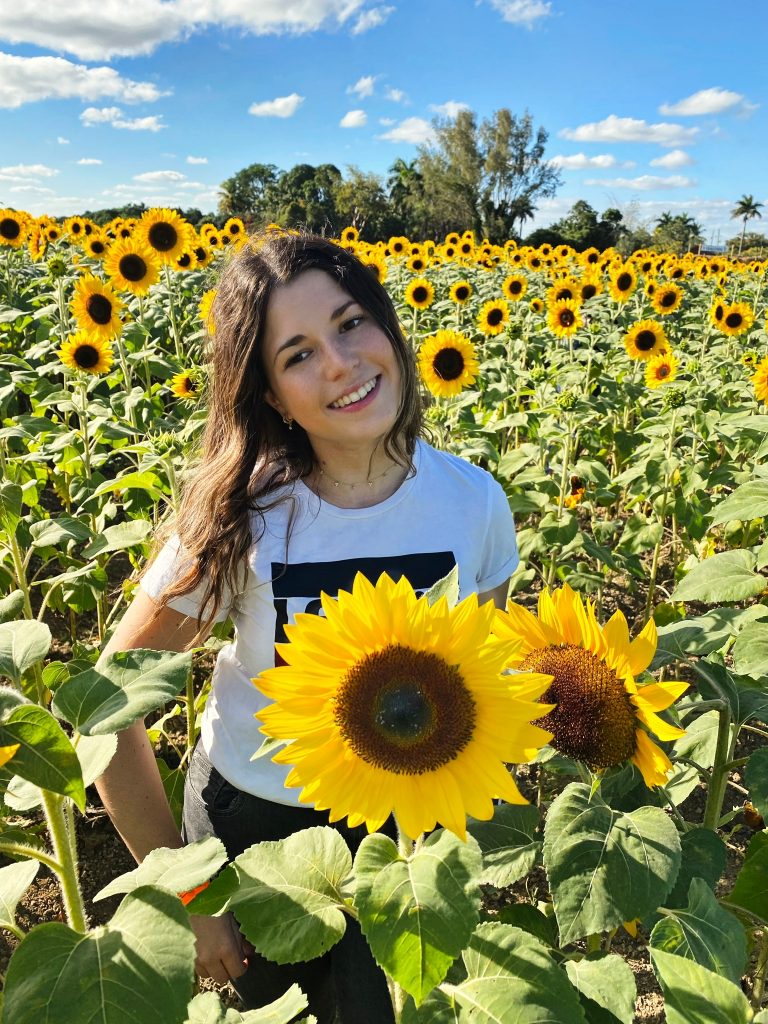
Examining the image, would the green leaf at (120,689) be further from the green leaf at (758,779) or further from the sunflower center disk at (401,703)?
the green leaf at (758,779)

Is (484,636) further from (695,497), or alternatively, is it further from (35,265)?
(35,265)

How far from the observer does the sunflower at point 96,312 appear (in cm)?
582

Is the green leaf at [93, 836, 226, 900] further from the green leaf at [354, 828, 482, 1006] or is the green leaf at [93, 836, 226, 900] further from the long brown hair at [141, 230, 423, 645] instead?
the long brown hair at [141, 230, 423, 645]

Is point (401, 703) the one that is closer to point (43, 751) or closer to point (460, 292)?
point (43, 751)

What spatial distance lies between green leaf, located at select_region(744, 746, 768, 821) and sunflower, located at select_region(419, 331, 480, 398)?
4130 millimetres

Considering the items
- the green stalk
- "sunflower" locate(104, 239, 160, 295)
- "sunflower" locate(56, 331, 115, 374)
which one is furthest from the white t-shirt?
"sunflower" locate(104, 239, 160, 295)

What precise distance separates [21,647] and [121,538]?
154 centimetres

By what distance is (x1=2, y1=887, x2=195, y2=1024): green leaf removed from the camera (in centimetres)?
90

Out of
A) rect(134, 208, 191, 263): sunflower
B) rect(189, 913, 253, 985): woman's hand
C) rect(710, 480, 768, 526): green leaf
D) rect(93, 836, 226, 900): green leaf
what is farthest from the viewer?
rect(134, 208, 191, 263): sunflower

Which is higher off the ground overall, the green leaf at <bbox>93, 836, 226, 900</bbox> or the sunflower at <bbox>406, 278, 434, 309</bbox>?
the sunflower at <bbox>406, 278, 434, 309</bbox>

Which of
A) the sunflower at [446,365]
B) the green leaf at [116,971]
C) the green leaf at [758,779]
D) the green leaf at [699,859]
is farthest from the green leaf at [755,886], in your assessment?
the sunflower at [446,365]

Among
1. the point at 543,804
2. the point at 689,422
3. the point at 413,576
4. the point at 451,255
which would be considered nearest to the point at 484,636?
the point at 413,576

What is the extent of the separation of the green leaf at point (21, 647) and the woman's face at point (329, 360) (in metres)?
0.88

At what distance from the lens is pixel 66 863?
3.73 feet
